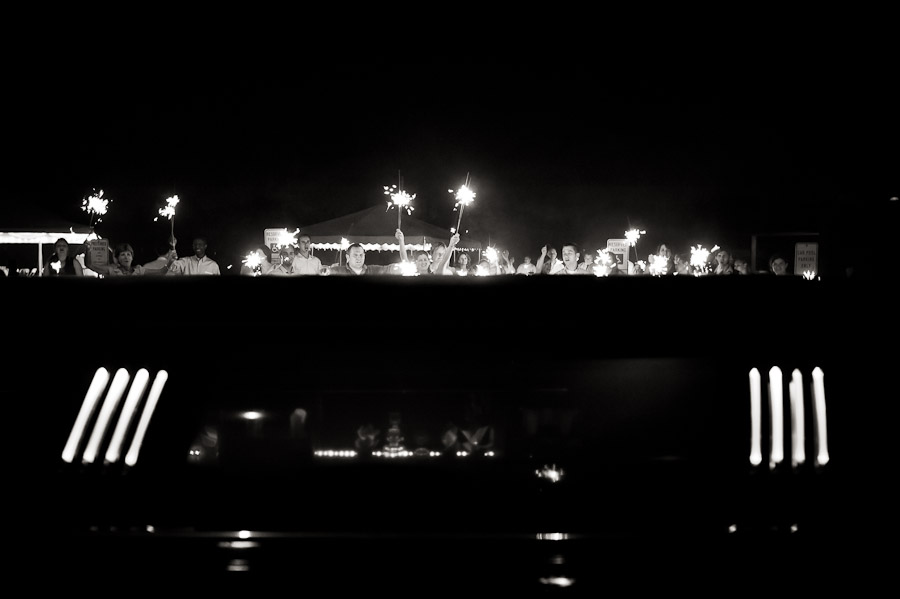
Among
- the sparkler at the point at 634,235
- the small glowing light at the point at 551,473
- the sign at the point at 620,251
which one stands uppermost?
the sparkler at the point at 634,235

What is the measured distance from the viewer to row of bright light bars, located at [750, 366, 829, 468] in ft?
8.46

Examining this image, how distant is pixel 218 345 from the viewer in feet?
8.80

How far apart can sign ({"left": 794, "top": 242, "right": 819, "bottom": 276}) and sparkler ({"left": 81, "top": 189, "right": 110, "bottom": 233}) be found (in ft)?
44.7

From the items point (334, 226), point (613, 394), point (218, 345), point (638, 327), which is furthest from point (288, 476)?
point (334, 226)

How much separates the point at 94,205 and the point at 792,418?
55.1ft

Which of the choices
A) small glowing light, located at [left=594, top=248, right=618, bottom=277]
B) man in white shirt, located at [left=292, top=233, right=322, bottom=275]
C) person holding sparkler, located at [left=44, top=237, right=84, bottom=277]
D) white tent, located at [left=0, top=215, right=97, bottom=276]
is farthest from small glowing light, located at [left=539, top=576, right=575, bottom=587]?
white tent, located at [left=0, top=215, right=97, bottom=276]

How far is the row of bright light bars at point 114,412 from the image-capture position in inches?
102

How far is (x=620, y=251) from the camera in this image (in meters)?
13.9

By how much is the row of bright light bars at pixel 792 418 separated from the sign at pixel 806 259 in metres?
8.58

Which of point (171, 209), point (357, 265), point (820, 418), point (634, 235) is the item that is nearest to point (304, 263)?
point (357, 265)

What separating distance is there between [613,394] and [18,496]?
213cm

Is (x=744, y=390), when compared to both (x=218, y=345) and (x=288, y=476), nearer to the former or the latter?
(x=288, y=476)

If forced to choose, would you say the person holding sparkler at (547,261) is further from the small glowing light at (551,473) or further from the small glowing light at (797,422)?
the small glowing light at (551,473)

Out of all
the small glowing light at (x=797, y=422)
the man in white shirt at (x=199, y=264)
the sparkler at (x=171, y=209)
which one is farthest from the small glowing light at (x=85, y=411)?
the sparkler at (x=171, y=209)
